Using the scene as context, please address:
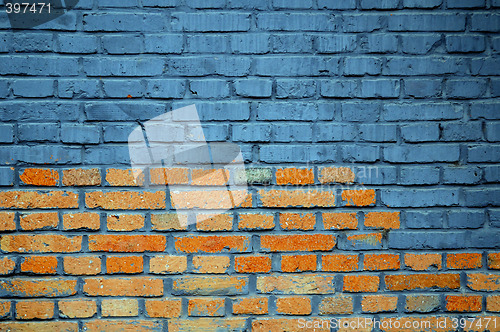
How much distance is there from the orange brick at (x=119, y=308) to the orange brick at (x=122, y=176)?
479 mm

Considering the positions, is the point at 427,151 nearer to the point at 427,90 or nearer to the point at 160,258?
the point at 427,90

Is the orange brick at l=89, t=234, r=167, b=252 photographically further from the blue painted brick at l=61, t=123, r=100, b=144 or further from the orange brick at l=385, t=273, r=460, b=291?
the orange brick at l=385, t=273, r=460, b=291

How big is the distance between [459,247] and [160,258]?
4.09ft

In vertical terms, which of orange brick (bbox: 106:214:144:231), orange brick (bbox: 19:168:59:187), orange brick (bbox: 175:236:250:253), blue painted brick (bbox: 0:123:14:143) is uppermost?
blue painted brick (bbox: 0:123:14:143)

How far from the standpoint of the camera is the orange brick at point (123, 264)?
4.69 feet

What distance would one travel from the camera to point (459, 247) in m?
1.47

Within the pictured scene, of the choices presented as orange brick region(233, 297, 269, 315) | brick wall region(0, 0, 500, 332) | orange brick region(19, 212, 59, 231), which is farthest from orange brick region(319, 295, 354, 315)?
orange brick region(19, 212, 59, 231)

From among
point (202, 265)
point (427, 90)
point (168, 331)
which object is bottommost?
point (168, 331)

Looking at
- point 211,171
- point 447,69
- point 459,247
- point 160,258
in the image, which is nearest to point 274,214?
point 211,171

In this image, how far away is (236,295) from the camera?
1457mm

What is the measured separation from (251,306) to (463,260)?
2.98 ft

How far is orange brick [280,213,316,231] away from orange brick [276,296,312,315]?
11.7 inches

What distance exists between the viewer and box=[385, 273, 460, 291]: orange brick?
147cm

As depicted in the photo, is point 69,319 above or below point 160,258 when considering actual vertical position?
below
